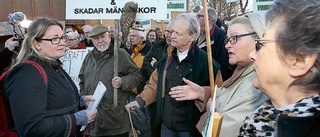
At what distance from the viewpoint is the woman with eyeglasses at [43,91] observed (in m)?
2.14

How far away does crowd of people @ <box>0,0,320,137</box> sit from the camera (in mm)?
1141

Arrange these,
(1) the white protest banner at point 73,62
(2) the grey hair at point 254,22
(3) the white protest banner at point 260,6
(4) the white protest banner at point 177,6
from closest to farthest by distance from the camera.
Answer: (2) the grey hair at point 254,22
(3) the white protest banner at point 260,6
(1) the white protest banner at point 73,62
(4) the white protest banner at point 177,6

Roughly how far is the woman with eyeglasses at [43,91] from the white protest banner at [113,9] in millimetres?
1483

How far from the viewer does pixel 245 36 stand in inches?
87.0

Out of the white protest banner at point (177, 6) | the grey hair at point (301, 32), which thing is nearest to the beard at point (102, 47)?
the grey hair at point (301, 32)

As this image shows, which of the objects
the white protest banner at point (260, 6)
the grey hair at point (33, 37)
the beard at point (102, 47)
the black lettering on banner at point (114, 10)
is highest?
the white protest banner at point (260, 6)

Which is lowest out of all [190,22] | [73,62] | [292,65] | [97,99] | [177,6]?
[97,99]

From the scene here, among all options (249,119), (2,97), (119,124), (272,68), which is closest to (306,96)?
(272,68)

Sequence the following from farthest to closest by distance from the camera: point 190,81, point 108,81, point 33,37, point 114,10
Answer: point 114,10
point 108,81
point 190,81
point 33,37

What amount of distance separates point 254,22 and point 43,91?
158 centimetres

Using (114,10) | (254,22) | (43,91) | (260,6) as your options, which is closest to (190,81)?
(254,22)

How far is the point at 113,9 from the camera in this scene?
405cm

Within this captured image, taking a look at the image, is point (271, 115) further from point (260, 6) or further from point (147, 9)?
point (260, 6)

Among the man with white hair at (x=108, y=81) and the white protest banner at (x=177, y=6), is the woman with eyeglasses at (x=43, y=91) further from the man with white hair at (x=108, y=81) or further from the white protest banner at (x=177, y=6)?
the white protest banner at (x=177, y=6)
